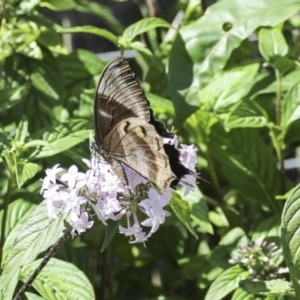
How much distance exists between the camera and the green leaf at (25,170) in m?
1.02

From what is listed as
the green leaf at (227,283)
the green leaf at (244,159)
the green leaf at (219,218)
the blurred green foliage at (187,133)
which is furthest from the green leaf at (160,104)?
the green leaf at (227,283)

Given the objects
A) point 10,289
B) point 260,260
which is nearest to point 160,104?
point 260,260

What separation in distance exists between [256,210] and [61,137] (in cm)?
53

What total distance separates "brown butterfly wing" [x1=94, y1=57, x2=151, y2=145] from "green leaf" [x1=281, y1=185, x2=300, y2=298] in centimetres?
26

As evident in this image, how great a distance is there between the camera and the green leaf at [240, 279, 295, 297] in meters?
1.01

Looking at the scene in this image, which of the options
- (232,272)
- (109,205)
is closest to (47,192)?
(109,205)

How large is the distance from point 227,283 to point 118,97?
1.24 feet

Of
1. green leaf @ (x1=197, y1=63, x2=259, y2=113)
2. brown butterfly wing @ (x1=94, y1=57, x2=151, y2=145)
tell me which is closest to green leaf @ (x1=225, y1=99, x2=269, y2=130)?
green leaf @ (x1=197, y1=63, x2=259, y2=113)

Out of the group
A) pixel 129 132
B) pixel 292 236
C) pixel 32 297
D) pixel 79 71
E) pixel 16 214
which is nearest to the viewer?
pixel 129 132

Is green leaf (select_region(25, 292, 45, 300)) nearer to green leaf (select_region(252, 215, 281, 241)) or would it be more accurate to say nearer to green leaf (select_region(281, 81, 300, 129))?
green leaf (select_region(252, 215, 281, 241))

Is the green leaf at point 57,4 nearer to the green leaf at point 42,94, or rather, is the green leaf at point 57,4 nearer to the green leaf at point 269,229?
the green leaf at point 42,94

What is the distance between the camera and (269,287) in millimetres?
1026

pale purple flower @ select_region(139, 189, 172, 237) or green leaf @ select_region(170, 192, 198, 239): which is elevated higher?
pale purple flower @ select_region(139, 189, 172, 237)

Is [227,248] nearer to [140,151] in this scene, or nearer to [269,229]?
[269,229]
